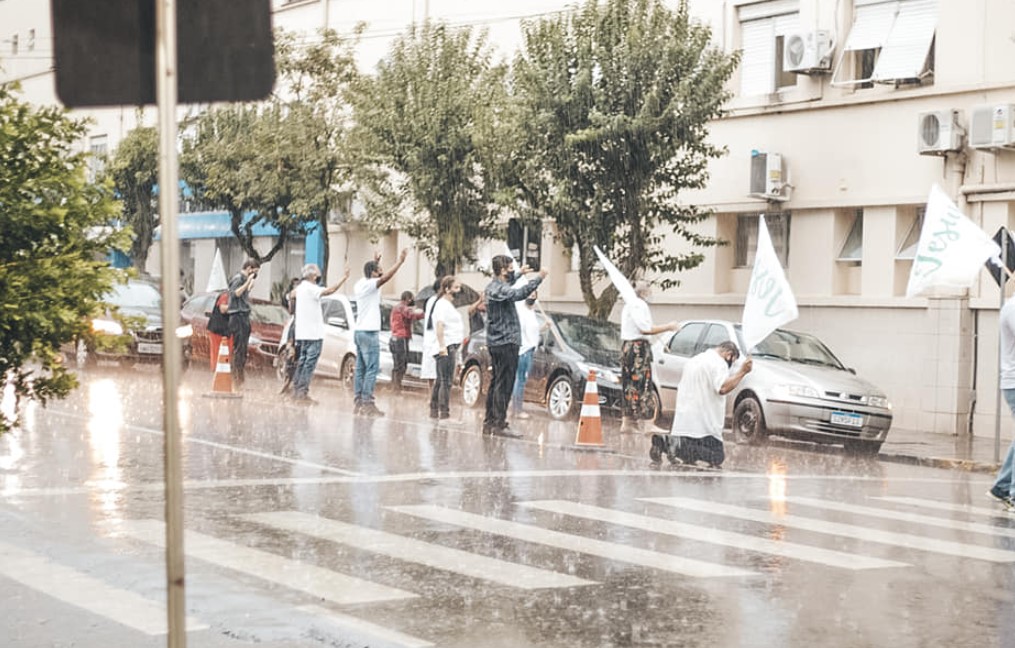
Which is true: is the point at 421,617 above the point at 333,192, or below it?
below

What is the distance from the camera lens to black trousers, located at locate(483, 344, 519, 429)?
16859mm

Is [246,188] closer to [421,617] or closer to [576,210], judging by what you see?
[576,210]

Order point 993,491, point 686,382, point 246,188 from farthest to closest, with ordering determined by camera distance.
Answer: point 246,188, point 686,382, point 993,491

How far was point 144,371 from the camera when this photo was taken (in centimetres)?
2725

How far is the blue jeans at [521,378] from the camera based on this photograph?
20.5 metres

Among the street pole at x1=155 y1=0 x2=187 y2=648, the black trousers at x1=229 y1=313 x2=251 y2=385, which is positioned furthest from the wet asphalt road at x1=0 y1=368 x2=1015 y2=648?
the black trousers at x1=229 y1=313 x2=251 y2=385

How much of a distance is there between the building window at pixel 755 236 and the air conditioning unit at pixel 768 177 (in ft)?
2.16

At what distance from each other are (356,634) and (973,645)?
273cm

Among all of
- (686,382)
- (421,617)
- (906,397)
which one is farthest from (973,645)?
(906,397)

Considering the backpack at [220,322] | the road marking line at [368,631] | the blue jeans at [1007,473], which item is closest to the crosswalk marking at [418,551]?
the road marking line at [368,631]

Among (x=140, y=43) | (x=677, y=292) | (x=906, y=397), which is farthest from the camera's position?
(x=677, y=292)

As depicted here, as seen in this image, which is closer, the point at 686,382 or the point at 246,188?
the point at 686,382

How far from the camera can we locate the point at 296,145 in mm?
32562

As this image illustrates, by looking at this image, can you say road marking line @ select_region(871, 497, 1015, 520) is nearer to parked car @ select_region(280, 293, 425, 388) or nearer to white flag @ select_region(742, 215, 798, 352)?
white flag @ select_region(742, 215, 798, 352)
